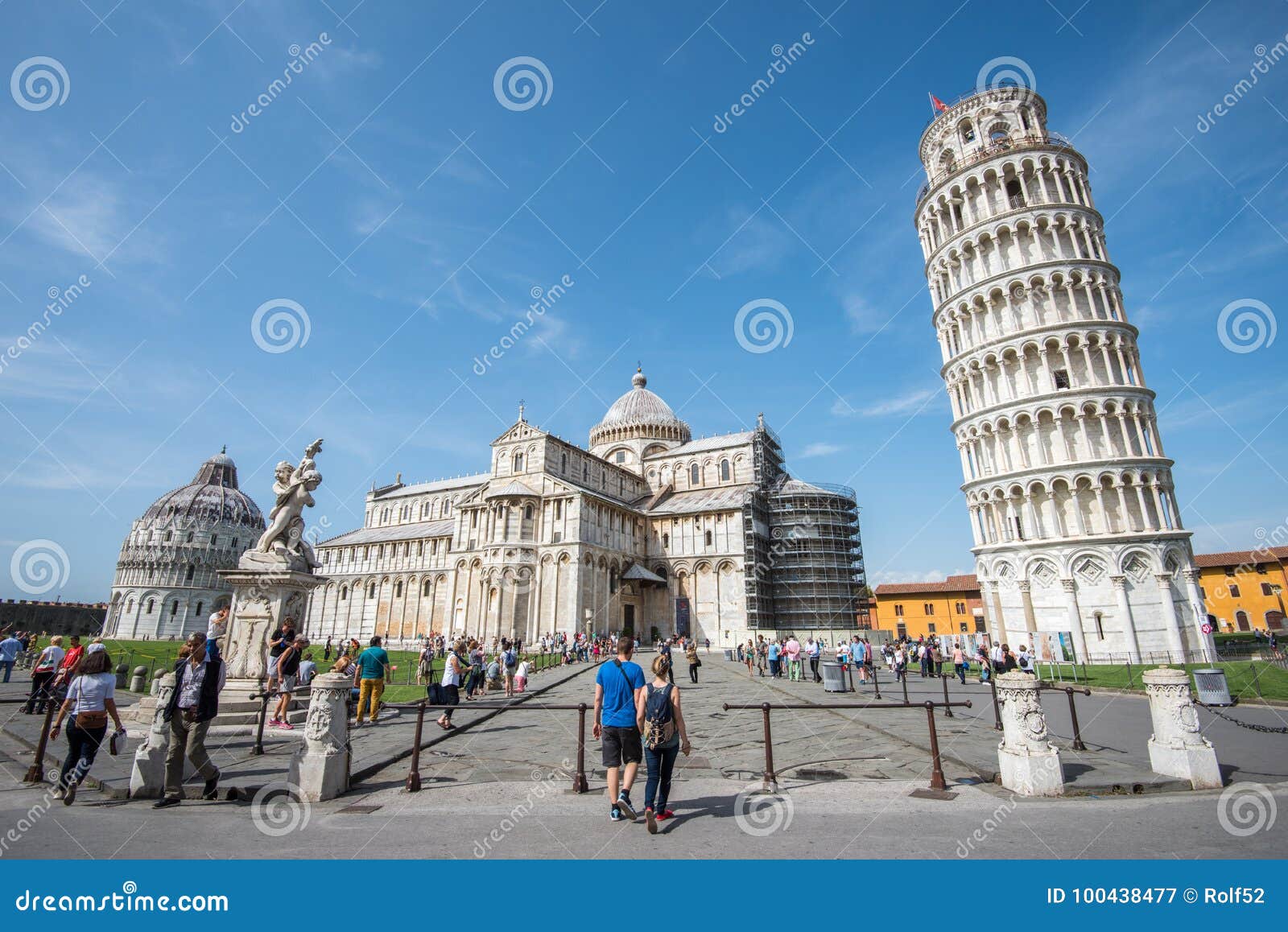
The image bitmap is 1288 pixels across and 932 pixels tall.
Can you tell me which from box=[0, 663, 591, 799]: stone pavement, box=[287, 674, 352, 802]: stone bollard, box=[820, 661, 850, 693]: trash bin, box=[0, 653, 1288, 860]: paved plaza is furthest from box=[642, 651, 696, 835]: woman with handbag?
box=[820, 661, 850, 693]: trash bin

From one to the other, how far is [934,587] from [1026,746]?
2363 inches

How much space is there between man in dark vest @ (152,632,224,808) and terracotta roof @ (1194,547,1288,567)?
6719 centimetres

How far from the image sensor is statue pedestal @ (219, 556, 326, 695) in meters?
10.9

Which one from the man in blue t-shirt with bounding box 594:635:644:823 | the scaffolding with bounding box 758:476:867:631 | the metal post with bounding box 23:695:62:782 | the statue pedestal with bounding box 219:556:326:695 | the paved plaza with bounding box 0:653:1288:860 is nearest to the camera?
the paved plaza with bounding box 0:653:1288:860

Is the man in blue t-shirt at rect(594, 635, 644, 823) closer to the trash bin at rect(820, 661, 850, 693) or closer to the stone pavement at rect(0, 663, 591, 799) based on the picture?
Result: the stone pavement at rect(0, 663, 591, 799)

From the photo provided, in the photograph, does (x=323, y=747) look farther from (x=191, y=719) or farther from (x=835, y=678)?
(x=835, y=678)

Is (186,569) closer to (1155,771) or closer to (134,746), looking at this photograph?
(134,746)

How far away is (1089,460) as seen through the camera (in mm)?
26938

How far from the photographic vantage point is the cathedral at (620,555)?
4219 centimetres

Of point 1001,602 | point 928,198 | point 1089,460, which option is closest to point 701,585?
point 1001,602

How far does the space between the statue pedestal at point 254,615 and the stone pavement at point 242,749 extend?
1.23m

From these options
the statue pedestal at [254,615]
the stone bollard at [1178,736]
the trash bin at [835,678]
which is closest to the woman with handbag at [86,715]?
the statue pedestal at [254,615]

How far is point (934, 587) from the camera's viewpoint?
197 ft

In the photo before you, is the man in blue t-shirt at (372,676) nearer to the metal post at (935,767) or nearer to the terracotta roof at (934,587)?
the metal post at (935,767)
